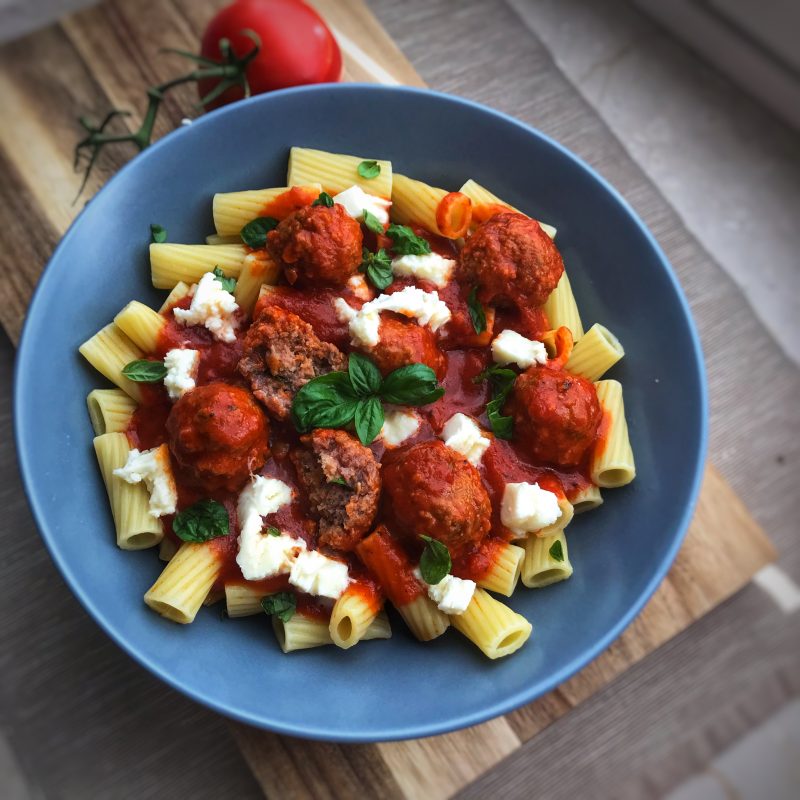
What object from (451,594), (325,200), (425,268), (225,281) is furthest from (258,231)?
(451,594)

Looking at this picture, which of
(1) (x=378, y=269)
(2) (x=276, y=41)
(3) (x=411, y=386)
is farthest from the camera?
(2) (x=276, y=41)

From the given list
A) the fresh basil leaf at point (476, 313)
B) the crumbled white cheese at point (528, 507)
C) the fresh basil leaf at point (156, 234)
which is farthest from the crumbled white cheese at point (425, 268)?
the fresh basil leaf at point (156, 234)

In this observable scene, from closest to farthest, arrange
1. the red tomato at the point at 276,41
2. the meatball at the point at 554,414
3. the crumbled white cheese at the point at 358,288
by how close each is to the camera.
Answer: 1. the meatball at the point at 554,414
2. the crumbled white cheese at the point at 358,288
3. the red tomato at the point at 276,41

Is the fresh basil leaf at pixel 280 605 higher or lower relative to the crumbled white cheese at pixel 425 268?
lower

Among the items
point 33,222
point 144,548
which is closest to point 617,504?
point 144,548

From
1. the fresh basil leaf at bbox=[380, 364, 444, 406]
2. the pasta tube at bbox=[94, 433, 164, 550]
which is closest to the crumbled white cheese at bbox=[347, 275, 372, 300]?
the fresh basil leaf at bbox=[380, 364, 444, 406]

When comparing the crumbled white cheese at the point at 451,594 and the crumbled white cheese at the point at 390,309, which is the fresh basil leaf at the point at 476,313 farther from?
the crumbled white cheese at the point at 451,594

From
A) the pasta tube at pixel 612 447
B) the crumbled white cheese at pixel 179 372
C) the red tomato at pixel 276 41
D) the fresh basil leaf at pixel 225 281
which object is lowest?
the pasta tube at pixel 612 447

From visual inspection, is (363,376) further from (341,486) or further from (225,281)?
(225,281)
